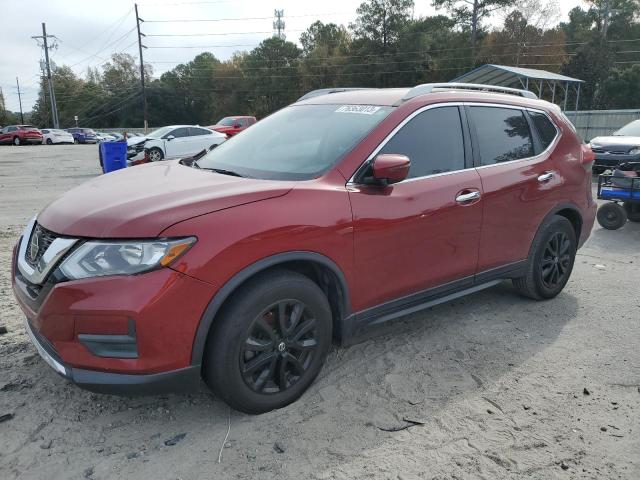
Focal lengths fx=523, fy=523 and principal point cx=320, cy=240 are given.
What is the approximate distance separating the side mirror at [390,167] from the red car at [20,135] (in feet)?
150

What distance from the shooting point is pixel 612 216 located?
7.93 metres

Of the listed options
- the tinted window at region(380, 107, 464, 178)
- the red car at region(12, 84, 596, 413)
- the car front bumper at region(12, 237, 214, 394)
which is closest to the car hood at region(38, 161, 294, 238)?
the red car at region(12, 84, 596, 413)

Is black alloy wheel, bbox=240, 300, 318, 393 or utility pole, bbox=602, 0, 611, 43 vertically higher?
utility pole, bbox=602, 0, 611, 43

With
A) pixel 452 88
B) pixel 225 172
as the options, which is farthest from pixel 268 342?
pixel 452 88

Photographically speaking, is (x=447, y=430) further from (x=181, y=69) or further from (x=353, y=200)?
(x=181, y=69)

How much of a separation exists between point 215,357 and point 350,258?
948 mm

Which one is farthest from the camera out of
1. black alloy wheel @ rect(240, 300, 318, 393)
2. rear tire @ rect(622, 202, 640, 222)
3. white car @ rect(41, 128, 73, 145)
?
white car @ rect(41, 128, 73, 145)

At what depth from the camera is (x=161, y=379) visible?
8.20ft

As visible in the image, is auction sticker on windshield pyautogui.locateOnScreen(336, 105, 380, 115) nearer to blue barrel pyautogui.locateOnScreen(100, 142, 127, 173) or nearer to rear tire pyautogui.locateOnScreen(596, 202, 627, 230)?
rear tire pyautogui.locateOnScreen(596, 202, 627, 230)

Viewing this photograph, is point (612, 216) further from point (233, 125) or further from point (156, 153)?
point (233, 125)

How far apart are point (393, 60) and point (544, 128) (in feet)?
181

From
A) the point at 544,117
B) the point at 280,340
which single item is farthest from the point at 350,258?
the point at 544,117

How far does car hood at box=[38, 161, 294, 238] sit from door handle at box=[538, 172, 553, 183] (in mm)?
2381

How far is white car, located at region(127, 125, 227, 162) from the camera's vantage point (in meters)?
18.2
